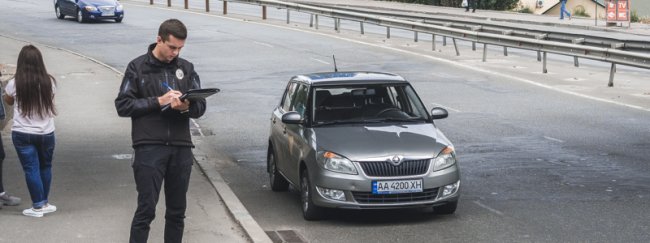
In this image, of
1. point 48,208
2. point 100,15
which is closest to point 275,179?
point 48,208

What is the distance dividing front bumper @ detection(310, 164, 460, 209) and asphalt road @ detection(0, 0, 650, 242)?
233mm

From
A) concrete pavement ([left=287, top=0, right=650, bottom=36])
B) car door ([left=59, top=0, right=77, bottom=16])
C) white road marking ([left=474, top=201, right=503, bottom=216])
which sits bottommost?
concrete pavement ([left=287, top=0, right=650, bottom=36])

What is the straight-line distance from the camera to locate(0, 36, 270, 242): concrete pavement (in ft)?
31.9

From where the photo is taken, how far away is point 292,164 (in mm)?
11703

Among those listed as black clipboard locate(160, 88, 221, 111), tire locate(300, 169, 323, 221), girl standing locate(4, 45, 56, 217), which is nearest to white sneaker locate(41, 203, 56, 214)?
girl standing locate(4, 45, 56, 217)

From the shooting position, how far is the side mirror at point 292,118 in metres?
11.5

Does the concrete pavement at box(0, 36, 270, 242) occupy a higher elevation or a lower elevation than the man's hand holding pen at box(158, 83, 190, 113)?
lower

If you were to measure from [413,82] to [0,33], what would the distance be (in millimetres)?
19622

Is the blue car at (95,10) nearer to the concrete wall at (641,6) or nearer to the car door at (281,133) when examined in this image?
the car door at (281,133)

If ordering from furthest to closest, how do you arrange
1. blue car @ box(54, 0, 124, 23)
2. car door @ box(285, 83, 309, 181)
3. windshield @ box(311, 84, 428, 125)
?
blue car @ box(54, 0, 124, 23) < windshield @ box(311, 84, 428, 125) < car door @ box(285, 83, 309, 181)

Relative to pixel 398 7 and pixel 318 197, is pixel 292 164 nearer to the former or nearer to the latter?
pixel 318 197

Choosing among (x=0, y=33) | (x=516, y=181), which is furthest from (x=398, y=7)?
(x=516, y=181)

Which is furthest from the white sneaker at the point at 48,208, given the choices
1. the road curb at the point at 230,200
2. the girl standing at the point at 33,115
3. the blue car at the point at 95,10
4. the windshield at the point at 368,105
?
the blue car at the point at 95,10

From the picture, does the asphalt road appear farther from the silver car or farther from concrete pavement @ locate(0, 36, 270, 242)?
concrete pavement @ locate(0, 36, 270, 242)
